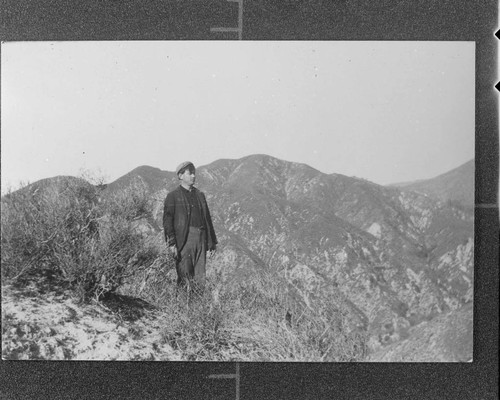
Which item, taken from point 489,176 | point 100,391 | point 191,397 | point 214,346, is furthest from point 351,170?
point 100,391

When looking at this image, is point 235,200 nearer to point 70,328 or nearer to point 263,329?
point 263,329

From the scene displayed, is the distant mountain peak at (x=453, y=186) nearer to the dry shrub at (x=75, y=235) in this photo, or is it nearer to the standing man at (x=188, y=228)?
the standing man at (x=188, y=228)

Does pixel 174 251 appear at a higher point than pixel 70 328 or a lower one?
higher

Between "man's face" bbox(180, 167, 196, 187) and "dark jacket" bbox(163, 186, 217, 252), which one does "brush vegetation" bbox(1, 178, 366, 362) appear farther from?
"man's face" bbox(180, 167, 196, 187)

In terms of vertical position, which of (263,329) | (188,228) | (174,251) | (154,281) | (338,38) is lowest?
(263,329)

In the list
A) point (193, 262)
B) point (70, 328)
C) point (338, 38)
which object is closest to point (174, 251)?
point (193, 262)

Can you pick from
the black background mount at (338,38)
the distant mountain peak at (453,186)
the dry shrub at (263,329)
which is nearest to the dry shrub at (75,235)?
the dry shrub at (263,329)

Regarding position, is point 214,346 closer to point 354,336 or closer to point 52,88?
point 354,336
